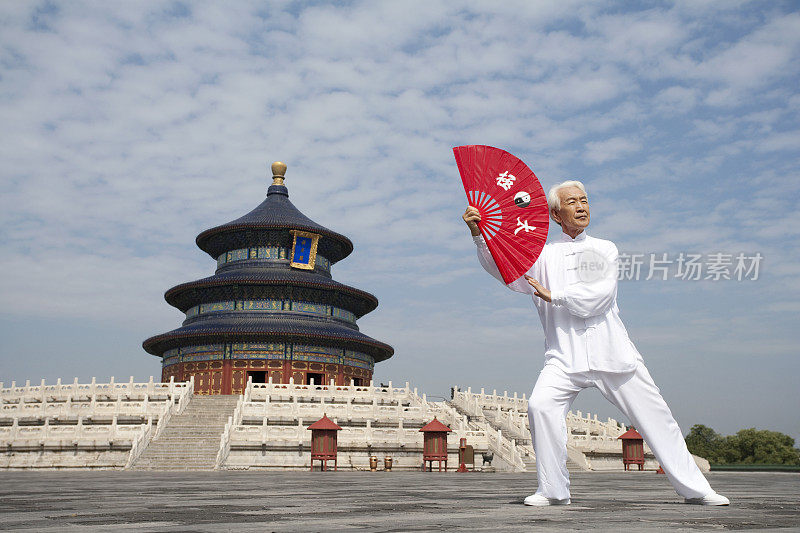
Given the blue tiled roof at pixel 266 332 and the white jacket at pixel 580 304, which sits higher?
the blue tiled roof at pixel 266 332

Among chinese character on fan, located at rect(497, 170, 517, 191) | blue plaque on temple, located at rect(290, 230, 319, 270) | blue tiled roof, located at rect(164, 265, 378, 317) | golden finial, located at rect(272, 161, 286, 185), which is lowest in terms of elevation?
chinese character on fan, located at rect(497, 170, 517, 191)

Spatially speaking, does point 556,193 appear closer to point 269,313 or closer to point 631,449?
point 631,449

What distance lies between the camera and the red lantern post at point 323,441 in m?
18.0

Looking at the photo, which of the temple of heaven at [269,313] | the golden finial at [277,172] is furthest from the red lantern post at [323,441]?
the golden finial at [277,172]

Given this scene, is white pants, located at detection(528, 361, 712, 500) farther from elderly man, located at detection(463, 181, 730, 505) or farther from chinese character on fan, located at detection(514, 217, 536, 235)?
chinese character on fan, located at detection(514, 217, 536, 235)

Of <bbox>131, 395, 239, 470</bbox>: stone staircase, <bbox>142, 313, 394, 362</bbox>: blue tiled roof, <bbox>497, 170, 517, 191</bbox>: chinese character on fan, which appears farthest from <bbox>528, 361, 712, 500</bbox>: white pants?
<bbox>142, 313, 394, 362</bbox>: blue tiled roof

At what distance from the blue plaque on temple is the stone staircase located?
14525 millimetres

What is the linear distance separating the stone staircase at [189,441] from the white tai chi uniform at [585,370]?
14426mm

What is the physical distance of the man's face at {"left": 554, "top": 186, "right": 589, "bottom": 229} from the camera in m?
6.41

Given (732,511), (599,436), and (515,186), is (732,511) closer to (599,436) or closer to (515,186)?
(515,186)

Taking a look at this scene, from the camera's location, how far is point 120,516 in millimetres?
4406

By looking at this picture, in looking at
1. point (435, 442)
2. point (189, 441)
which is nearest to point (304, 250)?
point (189, 441)

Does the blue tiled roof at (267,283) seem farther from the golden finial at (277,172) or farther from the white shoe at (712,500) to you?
the white shoe at (712,500)

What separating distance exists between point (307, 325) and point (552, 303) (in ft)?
96.4
